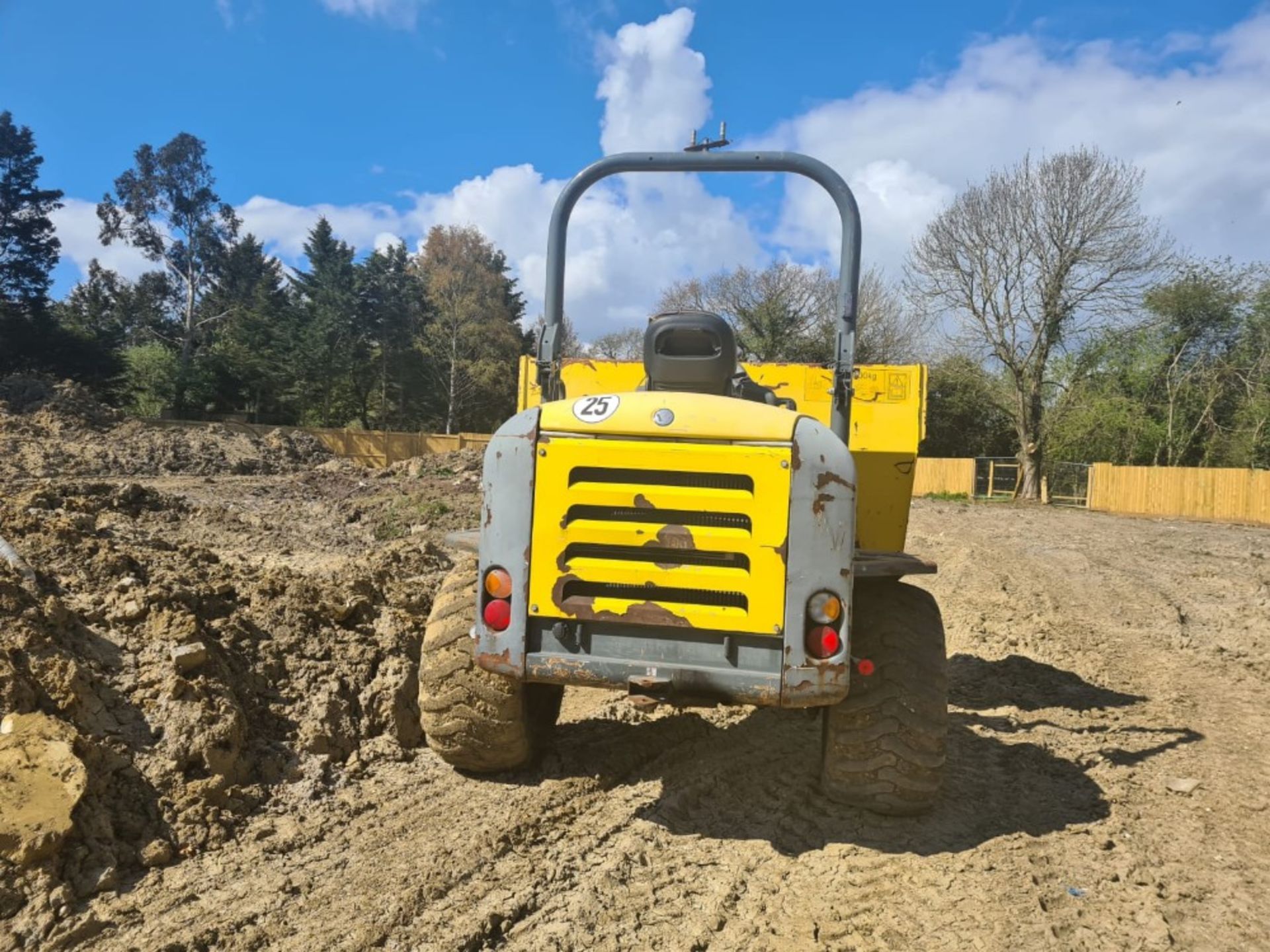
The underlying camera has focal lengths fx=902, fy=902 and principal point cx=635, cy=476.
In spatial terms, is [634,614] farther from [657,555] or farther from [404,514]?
[404,514]

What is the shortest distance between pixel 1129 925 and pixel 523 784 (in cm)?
260

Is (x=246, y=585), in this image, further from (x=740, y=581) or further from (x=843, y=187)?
(x=843, y=187)

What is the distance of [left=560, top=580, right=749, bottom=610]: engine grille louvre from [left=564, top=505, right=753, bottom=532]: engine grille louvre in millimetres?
253

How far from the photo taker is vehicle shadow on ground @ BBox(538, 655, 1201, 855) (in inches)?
158

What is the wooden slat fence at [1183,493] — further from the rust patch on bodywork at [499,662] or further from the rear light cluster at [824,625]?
the rust patch on bodywork at [499,662]

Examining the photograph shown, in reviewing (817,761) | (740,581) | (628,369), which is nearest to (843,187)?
(628,369)

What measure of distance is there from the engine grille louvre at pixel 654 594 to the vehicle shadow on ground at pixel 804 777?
116cm

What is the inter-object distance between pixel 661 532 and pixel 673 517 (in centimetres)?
7

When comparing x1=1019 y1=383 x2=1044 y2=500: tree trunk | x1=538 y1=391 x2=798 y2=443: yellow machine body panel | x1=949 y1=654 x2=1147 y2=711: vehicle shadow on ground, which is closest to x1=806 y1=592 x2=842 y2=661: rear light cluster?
x1=538 y1=391 x2=798 y2=443: yellow machine body panel

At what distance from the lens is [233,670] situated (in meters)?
4.74

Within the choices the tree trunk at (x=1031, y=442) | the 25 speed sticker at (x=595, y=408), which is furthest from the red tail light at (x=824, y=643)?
the tree trunk at (x=1031, y=442)

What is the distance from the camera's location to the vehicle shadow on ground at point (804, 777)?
4.02 metres

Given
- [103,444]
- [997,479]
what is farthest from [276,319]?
[997,479]

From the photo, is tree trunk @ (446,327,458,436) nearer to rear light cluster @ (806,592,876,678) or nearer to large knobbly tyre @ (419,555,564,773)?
large knobbly tyre @ (419,555,564,773)
